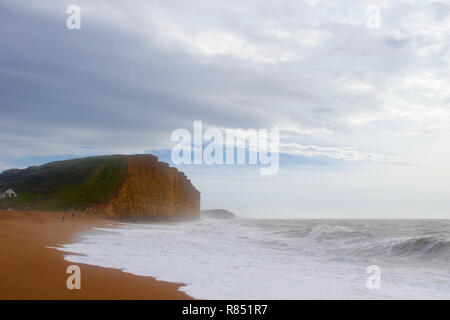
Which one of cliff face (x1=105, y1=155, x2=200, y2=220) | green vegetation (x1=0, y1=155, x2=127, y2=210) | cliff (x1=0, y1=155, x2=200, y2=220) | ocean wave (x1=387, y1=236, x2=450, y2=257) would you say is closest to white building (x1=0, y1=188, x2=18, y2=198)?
green vegetation (x1=0, y1=155, x2=127, y2=210)

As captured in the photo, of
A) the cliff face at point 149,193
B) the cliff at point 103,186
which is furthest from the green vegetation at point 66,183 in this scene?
the cliff face at point 149,193

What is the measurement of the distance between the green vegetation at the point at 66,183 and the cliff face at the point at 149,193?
149cm

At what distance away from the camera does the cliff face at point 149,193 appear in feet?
187

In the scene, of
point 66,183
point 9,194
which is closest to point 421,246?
point 66,183

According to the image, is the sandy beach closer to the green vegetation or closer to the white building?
the green vegetation

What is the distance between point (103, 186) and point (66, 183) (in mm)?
7191

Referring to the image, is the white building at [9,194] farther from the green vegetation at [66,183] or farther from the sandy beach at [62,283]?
the sandy beach at [62,283]

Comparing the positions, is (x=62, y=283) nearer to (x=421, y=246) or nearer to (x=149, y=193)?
(x=421, y=246)

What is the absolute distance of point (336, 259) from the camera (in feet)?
49.1

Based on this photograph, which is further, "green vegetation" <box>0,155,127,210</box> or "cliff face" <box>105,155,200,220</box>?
"cliff face" <box>105,155,200,220</box>

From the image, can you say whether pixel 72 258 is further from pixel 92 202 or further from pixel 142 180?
pixel 142 180

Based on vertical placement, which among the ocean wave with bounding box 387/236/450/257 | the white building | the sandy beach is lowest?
the ocean wave with bounding box 387/236/450/257

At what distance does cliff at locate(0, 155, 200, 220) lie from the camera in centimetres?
5481
